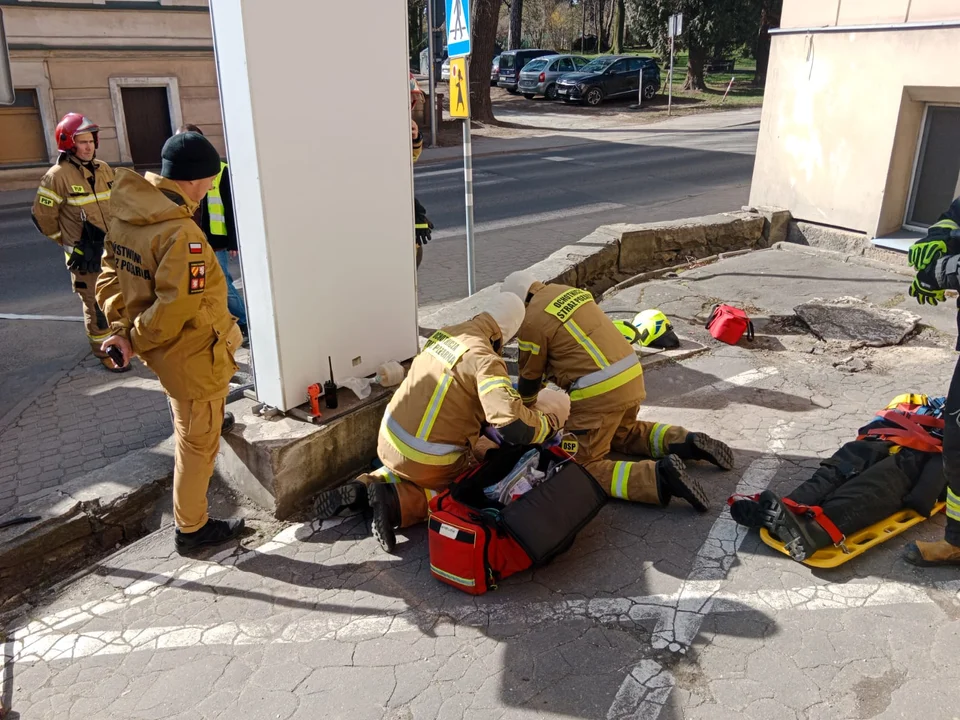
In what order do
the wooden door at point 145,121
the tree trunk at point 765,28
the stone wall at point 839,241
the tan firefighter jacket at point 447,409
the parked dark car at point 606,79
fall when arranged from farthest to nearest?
the tree trunk at point 765,28 < the parked dark car at point 606,79 < the wooden door at point 145,121 < the stone wall at point 839,241 < the tan firefighter jacket at point 447,409

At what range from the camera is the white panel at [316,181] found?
3939 millimetres

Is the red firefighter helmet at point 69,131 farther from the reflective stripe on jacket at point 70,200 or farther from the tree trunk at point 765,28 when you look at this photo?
the tree trunk at point 765,28

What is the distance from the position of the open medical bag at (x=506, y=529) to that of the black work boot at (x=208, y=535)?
3.83 ft

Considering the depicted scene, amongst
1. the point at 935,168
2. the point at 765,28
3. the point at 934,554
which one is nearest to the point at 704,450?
the point at 934,554

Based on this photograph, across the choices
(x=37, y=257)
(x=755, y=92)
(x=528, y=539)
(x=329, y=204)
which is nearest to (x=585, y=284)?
(x=329, y=204)

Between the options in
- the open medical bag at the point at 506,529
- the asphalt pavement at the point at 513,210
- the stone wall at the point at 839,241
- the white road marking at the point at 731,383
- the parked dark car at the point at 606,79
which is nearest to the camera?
the open medical bag at the point at 506,529

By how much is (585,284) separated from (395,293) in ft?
12.3

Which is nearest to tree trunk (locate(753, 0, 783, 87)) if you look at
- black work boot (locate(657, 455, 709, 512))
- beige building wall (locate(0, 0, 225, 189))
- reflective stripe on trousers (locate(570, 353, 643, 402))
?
beige building wall (locate(0, 0, 225, 189))

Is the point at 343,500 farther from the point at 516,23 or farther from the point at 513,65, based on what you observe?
the point at 516,23

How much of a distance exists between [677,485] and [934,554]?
119 cm

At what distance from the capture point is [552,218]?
1283 cm

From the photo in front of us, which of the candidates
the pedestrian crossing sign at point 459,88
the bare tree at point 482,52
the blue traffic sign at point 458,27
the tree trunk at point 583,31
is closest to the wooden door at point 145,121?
the bare tree at point 482,52

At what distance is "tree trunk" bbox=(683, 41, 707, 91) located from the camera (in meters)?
33.2

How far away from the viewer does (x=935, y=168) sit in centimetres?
840
